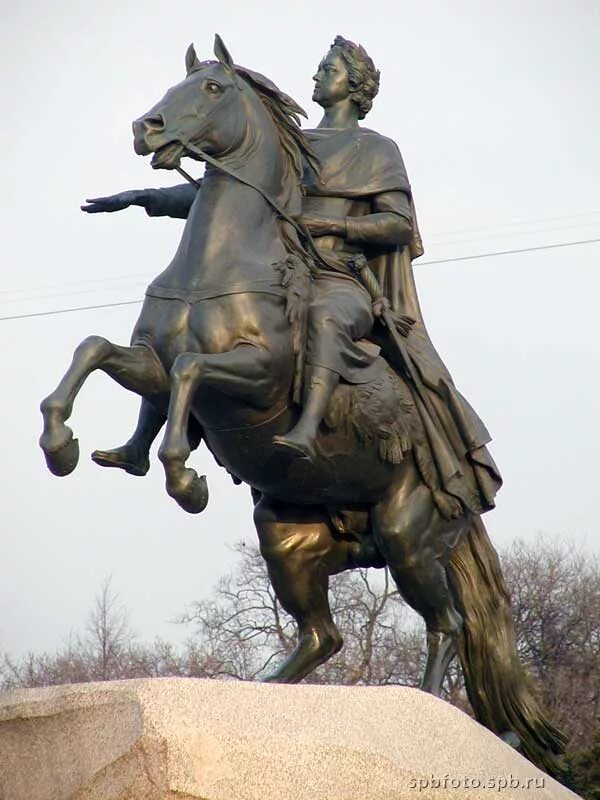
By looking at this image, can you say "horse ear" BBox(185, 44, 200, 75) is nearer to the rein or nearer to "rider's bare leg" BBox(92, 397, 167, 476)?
the rein

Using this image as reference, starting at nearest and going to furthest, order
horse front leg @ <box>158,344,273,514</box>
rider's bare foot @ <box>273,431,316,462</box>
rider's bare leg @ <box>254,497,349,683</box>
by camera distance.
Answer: horse front leg @ <box>158,344,273,514</box>
rider's bare foot @ <box>273,431,316,462</box>
rider's bare leg @ <box>254,497,349,683</box>

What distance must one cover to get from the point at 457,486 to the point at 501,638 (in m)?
1.12

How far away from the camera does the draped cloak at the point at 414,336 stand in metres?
11.0

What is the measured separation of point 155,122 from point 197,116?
0.27 m

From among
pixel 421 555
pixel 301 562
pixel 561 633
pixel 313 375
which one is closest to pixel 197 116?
pixel 313 375

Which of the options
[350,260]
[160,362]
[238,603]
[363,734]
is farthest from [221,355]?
[238,603]

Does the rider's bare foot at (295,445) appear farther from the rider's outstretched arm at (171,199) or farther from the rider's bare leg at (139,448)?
the rider's outstretched arm at (171,199)

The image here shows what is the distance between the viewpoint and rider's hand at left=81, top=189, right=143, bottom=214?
438 inches

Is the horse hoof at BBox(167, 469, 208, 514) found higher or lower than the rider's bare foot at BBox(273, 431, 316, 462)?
lower

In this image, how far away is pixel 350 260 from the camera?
1099 centimetres

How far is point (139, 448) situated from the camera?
34.1 ft

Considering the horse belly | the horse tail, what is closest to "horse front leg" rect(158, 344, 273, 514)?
the horse belly

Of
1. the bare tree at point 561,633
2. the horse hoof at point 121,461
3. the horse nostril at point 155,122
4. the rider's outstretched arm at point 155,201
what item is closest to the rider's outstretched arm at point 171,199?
the rider's outstretched arm at point 155,201

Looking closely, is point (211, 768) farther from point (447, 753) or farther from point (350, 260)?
point (350, 260)
